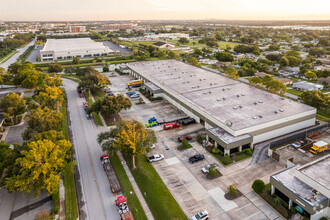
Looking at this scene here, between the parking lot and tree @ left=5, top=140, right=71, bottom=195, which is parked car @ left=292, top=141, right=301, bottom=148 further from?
tree @ left=5, top=140, right=71, bottom=195

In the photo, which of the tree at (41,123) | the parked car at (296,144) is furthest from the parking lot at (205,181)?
the tree at (41,123)

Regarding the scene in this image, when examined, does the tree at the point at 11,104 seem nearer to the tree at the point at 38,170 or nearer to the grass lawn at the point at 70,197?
the tree at the point at 38,170

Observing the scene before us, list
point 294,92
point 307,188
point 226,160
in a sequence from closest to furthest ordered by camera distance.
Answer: point 307,188 < point 226,160 < point 294,92

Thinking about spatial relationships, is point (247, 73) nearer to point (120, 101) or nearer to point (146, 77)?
point (146, 77)

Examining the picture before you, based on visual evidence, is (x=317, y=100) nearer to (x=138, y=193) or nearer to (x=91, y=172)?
(x=138, y=193)

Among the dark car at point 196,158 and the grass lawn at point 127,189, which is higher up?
the dark car at point 196,158

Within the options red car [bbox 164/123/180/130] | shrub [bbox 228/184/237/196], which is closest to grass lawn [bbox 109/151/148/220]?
shrub [bbox 228/184/237/196]

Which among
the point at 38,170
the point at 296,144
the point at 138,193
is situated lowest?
the point at 138,193

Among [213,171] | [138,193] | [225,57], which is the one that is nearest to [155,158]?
[138,193]
